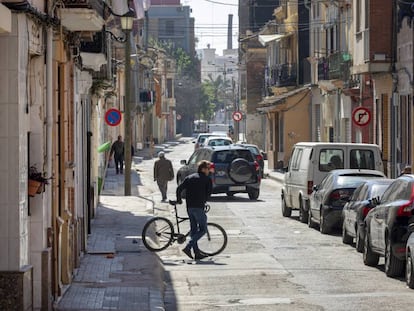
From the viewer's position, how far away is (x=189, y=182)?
21.2 metres

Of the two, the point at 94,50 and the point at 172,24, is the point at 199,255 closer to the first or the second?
the point at 94,50

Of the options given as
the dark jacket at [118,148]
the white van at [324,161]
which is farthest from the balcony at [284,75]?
the white van at [324,161]

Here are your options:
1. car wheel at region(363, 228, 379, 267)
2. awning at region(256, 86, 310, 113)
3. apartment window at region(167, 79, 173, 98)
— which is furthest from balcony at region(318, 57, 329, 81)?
apartment window at region(167, 79, 173, 98)

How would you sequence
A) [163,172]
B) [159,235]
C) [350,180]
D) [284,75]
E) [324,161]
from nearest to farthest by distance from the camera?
[159,235]
[350,180]
[324,161]
[163,172]
[284,75]

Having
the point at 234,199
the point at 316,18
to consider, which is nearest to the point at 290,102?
the point at 316,18

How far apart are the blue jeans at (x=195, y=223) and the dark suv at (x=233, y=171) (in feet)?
54.6

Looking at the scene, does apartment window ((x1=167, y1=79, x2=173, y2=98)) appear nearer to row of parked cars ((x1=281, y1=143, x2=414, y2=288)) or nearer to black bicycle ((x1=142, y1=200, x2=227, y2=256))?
row of parked cars ((x1=281, y1=143, x2=414, y2=288))

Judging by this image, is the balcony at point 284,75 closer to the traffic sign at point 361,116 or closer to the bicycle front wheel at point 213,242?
the traffic sign at point 361,116

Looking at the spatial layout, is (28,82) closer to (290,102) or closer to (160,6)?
(290,102)

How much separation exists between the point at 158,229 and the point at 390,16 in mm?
17731

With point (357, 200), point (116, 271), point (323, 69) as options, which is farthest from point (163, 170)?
point (116, 271)

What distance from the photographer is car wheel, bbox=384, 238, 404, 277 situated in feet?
58.7

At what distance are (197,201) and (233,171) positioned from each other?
1678 cm

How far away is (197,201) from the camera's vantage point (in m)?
21.2
